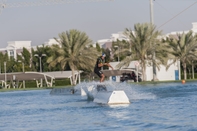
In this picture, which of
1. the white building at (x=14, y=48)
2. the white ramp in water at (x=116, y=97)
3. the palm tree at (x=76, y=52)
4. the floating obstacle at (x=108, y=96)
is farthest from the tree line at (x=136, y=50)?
the white building at (x=14, y=48)

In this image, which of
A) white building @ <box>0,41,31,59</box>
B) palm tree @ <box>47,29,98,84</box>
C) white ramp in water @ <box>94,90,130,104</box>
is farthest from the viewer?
white building @ <box>0,41,31,59</box>

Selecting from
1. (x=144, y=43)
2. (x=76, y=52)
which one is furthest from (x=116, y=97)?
(x=76, y=52)

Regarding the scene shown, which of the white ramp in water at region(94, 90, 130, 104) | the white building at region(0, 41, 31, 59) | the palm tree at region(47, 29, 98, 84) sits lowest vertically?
the white ramp in water at region(94, 90, 130, 104)

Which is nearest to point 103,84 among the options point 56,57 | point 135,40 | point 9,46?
point 135,40

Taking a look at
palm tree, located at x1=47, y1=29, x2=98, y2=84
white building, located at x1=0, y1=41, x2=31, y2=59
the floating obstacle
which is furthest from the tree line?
white building, located at x1=0, y1=41, x2=31, y2=59

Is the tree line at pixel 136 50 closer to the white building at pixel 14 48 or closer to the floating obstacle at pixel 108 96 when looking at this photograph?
the floating obstacle at pixel 108 96

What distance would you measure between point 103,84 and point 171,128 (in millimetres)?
13025

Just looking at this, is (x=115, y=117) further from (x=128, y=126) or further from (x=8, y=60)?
(x=8, y=60)

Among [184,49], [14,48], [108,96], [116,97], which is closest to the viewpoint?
[116,97]

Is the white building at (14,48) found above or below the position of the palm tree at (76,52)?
above

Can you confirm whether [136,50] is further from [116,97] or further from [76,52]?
[116,97]

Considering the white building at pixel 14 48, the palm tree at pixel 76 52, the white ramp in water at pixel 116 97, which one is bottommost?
the white ramp in water at pixel 116 97

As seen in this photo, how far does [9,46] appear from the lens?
588 ft

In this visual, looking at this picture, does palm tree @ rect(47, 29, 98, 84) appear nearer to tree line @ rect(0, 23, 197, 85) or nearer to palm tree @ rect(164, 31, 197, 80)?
tree line @ rect(0, 23, 197, 85)
